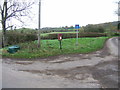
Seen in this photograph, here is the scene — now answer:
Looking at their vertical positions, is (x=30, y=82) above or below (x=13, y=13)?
below

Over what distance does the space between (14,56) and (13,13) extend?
880cm

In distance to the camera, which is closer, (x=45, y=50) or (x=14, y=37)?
(x=45, y=50)

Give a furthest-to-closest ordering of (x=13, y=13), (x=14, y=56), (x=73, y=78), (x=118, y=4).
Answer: (x=118, y=4) < (x=13, y=13) < (x=14, y=56) < (x=73, y=78)

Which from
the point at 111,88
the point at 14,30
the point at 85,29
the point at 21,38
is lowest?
the point at 111,88

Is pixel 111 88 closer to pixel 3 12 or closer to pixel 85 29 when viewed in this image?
pixel 3 12

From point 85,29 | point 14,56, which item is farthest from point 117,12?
point 14,56

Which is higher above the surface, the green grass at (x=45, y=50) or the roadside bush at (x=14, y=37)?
the roadside bush at (x=14, y=37)

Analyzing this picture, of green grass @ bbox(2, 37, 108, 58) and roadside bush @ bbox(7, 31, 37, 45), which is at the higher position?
roadside bush @ bbox(7, 31, 37, 45)

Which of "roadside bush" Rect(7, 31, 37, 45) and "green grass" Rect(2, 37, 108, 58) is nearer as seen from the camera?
"green grass" Rect(2, 37, 108, 58)

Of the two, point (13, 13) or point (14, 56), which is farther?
point (13, 13)

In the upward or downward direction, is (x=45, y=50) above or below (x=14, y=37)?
below

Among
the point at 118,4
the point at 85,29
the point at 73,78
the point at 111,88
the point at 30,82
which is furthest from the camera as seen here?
the point at 85,29

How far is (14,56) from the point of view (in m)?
8.91

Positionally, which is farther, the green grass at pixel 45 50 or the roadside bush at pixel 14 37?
the roadside bush at pixel 14 37
